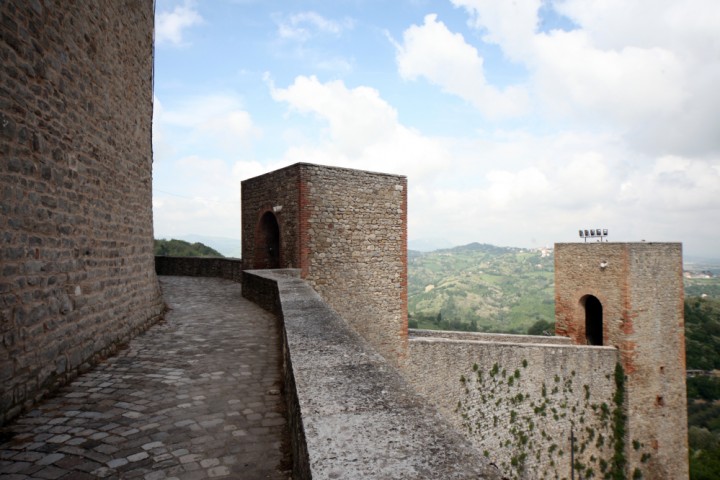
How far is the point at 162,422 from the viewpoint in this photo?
3045 mm

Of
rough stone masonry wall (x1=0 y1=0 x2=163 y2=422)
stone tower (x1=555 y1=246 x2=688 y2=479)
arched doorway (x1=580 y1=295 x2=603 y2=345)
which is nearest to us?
rough stone masonry wall (x1=0 y1=0 x2=163 y2=422)

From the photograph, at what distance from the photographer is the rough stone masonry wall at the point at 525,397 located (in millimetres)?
10445

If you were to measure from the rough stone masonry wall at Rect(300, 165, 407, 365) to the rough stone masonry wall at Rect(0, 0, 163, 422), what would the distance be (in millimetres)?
4212

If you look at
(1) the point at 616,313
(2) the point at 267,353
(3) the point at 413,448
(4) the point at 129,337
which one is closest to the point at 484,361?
(1) the point at 616,313

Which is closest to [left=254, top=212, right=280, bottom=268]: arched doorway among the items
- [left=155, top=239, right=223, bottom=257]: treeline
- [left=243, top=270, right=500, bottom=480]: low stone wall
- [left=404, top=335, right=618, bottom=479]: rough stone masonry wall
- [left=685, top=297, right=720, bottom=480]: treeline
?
[left=404, top=335, right=618, bottom=479]: rough stone masonry wall

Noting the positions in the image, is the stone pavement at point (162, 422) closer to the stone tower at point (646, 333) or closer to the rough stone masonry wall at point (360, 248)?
the rough stone masonry wall at point (360, 248)

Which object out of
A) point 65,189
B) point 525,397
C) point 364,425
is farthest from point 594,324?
point 65,189

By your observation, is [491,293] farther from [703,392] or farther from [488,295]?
[703,392]

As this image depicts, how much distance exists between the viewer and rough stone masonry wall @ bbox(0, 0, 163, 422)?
2998 mm

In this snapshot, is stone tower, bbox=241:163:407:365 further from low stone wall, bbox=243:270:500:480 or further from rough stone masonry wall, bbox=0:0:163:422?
low stone wall, bbox=243:270:500:480

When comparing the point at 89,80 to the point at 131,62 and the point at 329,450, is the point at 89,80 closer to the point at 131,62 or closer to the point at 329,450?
the point at 131,62

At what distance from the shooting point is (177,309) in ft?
27.2

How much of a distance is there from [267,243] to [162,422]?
905 cm

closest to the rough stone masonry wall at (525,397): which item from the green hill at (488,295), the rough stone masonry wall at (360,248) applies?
the rough stone masonry wall at (360,248)
